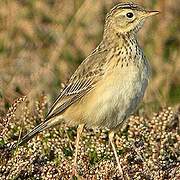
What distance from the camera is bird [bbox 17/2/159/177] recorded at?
6.87m

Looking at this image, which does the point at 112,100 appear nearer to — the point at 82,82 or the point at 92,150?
the point at 82,82

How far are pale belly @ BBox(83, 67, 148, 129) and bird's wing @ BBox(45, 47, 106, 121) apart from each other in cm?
11

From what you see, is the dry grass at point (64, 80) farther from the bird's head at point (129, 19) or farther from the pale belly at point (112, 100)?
the bird's head at point (129, 19)

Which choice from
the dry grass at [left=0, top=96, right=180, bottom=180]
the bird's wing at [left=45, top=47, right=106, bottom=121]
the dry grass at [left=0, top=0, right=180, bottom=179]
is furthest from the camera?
the bird's wing at [left=45, top=47, right=106, bottom=121]

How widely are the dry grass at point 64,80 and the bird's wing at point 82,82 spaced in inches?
12.9

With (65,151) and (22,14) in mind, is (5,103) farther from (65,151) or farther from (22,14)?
(22,14)

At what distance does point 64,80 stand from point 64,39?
1259 mm

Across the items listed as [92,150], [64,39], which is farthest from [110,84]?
[64,39]

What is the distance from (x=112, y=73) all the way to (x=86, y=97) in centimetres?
36

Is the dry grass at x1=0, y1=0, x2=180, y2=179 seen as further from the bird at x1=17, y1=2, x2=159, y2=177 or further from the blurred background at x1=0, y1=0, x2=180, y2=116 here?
the bird at x1=17, y1=2, x2=159, y2=177

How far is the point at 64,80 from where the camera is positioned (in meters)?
9.77

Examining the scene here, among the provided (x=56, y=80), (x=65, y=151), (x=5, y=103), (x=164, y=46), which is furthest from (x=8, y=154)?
(x=164, y=46)

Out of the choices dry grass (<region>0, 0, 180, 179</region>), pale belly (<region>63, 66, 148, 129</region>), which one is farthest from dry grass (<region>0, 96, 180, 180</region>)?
pale belly (<region>63, 66, 148, 129</region>)

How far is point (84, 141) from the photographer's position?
24.6 ft
